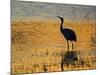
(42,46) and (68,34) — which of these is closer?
(42,46)

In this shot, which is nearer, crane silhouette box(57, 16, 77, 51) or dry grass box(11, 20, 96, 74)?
dry grass box(11, 20, 96, 74)

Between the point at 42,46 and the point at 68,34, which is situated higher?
the point at 68,34

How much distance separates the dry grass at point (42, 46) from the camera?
6.94 feet

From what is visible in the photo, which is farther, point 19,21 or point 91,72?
point 91,72

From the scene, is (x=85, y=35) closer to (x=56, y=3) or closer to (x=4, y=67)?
(x=56, y=3)

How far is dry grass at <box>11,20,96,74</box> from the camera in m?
2.12

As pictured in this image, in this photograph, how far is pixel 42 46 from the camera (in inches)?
87.0

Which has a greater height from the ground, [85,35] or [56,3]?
[56,3]

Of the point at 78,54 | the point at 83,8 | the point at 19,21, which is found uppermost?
the point at 83,8

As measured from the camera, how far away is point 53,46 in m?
2.26

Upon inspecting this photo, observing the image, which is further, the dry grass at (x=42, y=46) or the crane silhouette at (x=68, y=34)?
the crane silhouette at (x=68, y=34)

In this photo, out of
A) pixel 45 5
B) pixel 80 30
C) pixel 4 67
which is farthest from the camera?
pixel 80 30

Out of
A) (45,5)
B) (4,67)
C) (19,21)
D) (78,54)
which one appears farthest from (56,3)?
(4,67)
